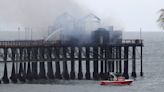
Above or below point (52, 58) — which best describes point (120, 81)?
below

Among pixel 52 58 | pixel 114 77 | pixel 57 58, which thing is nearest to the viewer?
pixel 114 77

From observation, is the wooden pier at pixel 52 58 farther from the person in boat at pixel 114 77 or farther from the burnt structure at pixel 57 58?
the person in boat at pixel 114 77

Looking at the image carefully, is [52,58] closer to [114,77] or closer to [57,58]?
[57,58]

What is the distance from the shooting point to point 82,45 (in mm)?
111750

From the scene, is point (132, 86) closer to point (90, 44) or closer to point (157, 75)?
point (90, 44)

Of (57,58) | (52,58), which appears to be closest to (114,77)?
(57,58)

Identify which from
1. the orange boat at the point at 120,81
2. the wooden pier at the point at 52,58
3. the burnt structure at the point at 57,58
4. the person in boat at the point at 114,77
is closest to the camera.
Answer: the orange boat at the point at 120,81

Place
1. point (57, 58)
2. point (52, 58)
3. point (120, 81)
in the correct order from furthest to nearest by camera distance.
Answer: point (52, 58) < point (57, 58) < point (120, 81)

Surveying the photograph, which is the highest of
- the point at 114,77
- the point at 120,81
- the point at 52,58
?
the point at 52,58

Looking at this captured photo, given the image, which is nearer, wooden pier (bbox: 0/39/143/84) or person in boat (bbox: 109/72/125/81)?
person in boat (bbox: 109/72/125/81)

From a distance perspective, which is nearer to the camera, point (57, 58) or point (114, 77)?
point (114, 77)

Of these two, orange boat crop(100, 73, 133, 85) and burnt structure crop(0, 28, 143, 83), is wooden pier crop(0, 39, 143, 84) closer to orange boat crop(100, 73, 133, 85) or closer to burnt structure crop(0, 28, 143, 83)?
burnt structure crop(0, 28, 143, 83)

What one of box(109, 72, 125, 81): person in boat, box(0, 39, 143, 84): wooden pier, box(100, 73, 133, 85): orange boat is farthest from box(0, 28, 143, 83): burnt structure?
box(100, 73, 133, 85): orange boat

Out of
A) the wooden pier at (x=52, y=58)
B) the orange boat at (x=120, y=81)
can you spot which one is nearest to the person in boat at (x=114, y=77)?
the orange boat at (x=120, y=81)
